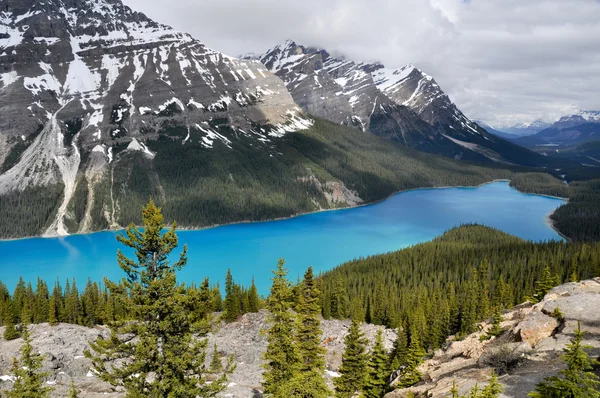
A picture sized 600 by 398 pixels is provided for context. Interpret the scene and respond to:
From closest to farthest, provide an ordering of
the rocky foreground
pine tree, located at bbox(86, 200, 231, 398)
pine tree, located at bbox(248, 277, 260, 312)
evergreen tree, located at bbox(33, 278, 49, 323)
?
pine tree, located at bbox(86, 200, 231, 398)
the rocky foreground
pine tree, located at bbox(248, 277, 260, 312)
evergreen tree, located at bbox(33, 278, 49, 323)

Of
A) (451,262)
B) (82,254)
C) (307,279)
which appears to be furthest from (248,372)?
(82,254)

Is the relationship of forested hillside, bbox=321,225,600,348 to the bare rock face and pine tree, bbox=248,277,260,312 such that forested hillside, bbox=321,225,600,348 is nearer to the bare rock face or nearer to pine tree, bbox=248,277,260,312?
pine tree, bbox=248,277,260,312

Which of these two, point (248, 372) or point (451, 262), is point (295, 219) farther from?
point (248, 372)

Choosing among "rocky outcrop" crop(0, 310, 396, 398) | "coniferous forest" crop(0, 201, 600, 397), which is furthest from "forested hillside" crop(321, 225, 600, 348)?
"rocky outcrop" crop(0, 310, 396, 398)

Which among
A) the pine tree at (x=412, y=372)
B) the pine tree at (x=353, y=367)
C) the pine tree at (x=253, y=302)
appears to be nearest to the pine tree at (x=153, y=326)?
the pine tree at (x=412, y=372)

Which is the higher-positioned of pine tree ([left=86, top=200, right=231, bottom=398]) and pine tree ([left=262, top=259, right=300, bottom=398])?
pine tree ([left=86, top=200, right=231, bottom=398])

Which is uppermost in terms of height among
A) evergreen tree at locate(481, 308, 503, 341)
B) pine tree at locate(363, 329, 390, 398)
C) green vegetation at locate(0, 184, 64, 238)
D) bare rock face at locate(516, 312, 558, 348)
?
green vegetation at locate(0, 184, 64, 238)
